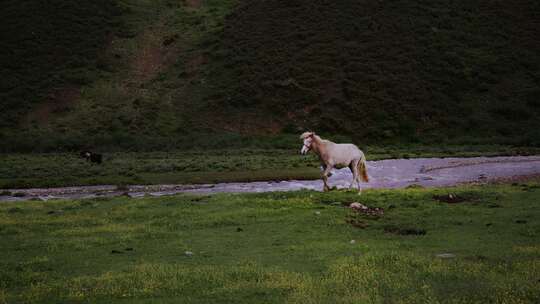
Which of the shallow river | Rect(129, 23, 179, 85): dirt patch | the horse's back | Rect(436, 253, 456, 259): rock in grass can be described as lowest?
the shallow river

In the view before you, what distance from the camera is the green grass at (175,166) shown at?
130 ft

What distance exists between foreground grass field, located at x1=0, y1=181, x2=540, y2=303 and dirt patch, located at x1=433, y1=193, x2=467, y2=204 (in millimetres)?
198

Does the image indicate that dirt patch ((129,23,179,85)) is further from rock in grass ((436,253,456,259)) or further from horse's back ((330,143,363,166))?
rock in grass ((436,253,456,259))

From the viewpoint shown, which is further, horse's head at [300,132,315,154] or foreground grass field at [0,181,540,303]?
horse's head at [300,132,315,154]

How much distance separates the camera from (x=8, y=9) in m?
98.7

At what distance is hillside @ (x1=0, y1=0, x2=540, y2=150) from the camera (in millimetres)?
69875

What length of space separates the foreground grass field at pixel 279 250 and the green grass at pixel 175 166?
44.6 feet

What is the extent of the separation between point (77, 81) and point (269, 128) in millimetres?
28015

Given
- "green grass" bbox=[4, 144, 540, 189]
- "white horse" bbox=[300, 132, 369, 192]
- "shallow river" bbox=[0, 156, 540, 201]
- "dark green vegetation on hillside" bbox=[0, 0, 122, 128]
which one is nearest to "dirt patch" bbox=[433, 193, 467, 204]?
"white horse" bbox=[300, 132, 369, 192]

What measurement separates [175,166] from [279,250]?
29658 mm

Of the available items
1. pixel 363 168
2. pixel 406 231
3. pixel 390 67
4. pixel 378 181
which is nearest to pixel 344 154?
pixel 363 168

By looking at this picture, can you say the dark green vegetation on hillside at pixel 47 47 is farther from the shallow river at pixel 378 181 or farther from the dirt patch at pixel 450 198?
the dirt patch at pixel 450 198

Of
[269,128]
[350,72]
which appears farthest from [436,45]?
[269,128]

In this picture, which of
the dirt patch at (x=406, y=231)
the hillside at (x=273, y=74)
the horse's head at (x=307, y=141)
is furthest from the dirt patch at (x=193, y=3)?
the dirt patch at (x=406, y=231)
